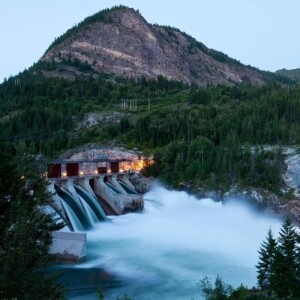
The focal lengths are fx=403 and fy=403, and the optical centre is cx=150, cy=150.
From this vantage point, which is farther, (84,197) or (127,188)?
(127,188)

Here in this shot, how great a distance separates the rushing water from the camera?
28.7m

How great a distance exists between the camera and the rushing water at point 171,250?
2867cm

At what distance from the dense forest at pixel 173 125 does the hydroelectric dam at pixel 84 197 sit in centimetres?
721

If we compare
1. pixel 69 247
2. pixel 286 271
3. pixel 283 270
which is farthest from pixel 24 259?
pixel 69 247

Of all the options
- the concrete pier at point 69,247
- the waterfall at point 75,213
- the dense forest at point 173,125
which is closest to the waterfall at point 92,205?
the waterfall at point 75,213

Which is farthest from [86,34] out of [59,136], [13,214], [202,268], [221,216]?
[13,214]

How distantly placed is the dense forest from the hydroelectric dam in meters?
7.21

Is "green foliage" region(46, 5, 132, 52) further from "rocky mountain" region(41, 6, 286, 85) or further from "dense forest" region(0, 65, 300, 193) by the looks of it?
"dense forest" region(0, 65, 300, 193)

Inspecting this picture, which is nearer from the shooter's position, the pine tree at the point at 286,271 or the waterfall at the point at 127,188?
the pine tree at the point at 286,271

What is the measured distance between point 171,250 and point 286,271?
15.6 m

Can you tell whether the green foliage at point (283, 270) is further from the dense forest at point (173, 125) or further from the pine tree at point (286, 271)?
the dense forest at point (173, 125)

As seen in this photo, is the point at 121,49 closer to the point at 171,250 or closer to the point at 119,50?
the point at 119,50

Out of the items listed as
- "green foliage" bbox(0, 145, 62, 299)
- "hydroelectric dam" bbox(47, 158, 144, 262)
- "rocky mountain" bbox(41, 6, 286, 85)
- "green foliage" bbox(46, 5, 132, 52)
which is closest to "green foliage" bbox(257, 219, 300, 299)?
"green foliage" bbox(0, 145, 62, 299)

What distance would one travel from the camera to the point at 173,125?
78.4 meters
